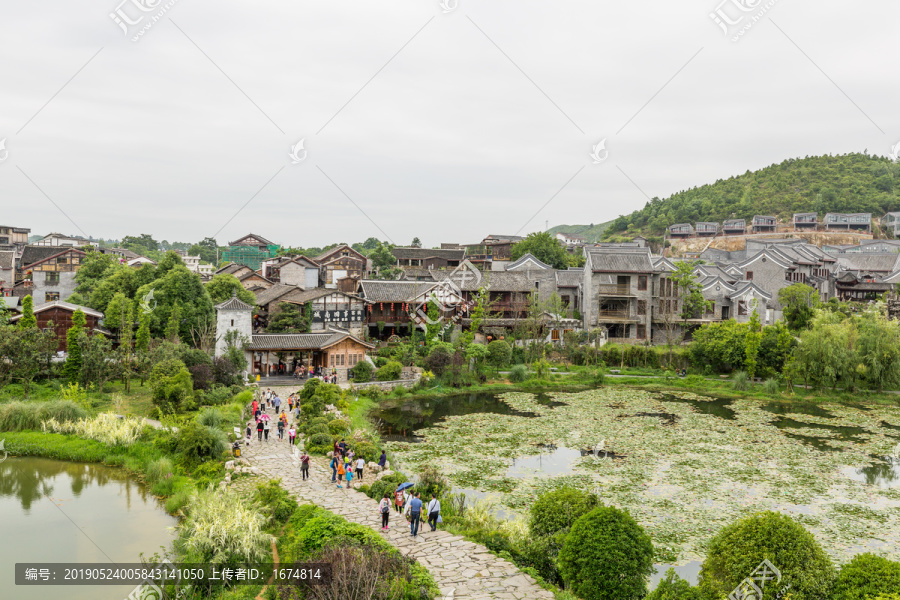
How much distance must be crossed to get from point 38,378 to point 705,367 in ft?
105

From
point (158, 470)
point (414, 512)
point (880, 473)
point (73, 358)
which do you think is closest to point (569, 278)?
point (880, 473)

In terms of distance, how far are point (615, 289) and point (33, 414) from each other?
110ft

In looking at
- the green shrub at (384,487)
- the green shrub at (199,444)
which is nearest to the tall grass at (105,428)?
the green shrub at (199,444)

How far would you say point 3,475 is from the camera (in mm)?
15539

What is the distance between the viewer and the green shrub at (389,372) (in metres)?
28.5

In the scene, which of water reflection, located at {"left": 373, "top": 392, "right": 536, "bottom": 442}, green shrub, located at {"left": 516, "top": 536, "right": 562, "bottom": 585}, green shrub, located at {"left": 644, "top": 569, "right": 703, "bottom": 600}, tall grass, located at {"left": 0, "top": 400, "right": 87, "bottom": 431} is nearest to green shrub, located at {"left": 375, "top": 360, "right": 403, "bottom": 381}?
water reflection, located at {"left": 373, "top": 392, "right": 536, "bottom": 442}

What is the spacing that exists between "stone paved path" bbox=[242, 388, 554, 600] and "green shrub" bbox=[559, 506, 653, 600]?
1.84ft

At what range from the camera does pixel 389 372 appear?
28547 millimetres

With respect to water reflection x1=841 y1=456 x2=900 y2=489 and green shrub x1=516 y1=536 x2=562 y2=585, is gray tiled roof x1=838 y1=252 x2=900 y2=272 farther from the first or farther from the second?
green shrub x1=516 y1=536 x2=562 y2=585

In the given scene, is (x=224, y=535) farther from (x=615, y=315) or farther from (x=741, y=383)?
(x=615, y=315)

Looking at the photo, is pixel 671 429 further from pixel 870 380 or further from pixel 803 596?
pixel 803 596

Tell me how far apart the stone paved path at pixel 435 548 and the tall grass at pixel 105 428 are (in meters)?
4.58

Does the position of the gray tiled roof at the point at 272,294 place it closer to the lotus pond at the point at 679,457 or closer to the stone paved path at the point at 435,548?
the lotus pond at the point at 679,457

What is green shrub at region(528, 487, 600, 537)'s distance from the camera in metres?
10.3
